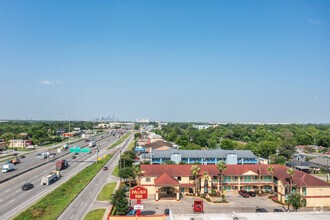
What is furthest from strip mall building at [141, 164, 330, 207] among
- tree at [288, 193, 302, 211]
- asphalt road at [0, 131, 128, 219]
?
asphalt road at [0, 131, 128, 219]

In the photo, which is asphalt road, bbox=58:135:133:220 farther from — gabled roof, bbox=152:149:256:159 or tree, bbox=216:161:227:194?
tree, bbox=216:161:227:194

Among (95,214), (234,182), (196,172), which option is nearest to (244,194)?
(234,182)

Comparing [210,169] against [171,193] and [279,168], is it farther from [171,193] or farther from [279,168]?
[279,168]

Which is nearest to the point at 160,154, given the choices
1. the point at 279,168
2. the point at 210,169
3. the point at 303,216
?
the point at 210,169

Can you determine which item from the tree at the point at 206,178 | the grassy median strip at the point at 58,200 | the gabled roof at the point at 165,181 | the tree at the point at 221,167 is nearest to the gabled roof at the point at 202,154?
the grassy median strip at the point at 58,200

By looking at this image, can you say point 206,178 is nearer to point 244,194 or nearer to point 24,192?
point 244,194

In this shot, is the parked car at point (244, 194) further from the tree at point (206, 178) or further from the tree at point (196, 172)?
the tree at point (196, 172)
